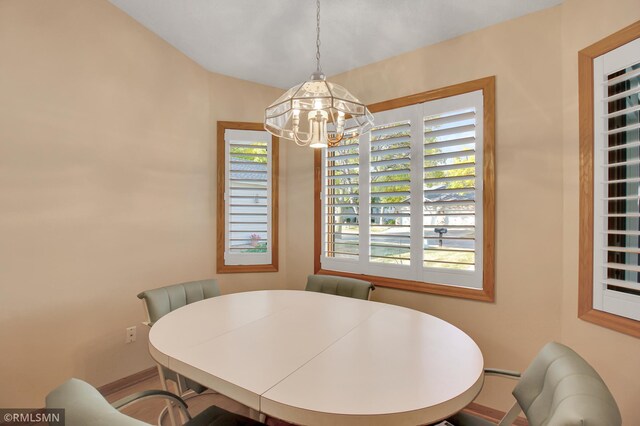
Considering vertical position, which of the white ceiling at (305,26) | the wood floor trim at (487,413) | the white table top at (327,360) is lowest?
the wood floor trim at (487,413)

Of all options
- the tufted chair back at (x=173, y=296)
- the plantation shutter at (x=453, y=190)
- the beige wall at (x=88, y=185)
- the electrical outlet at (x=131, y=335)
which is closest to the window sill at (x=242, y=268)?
the beige wall at (x=88, y=185)

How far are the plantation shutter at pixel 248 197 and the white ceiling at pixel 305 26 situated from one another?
28.3 inches

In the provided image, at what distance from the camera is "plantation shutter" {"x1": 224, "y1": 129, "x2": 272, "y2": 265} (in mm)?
2994

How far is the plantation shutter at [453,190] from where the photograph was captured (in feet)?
6.89

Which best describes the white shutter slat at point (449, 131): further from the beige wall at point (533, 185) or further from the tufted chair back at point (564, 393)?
the tufted chair back at point (564, 393)

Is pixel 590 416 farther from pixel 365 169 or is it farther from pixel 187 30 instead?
pixel 187 30

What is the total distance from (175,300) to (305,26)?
81.3 inches

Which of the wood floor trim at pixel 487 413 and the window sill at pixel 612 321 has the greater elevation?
the window sill at pixel 612 321

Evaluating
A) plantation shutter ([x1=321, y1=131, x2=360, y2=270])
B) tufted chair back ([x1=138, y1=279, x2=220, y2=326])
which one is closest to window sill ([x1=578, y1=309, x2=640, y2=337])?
plantation shutter ([x1=321, y1=131, x2=360, y2=270])

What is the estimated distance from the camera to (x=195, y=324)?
5.05ft

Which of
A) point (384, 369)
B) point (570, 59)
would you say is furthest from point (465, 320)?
point (570, 59)

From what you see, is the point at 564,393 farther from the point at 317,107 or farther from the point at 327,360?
the point at 317,107

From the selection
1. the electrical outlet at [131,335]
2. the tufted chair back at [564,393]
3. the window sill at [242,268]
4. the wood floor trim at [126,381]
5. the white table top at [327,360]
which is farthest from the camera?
the window sill at [242,268]

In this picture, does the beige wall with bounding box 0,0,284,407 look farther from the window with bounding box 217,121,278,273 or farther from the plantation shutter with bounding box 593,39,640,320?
the plantation shutter with bounding box 593,39,640,320
